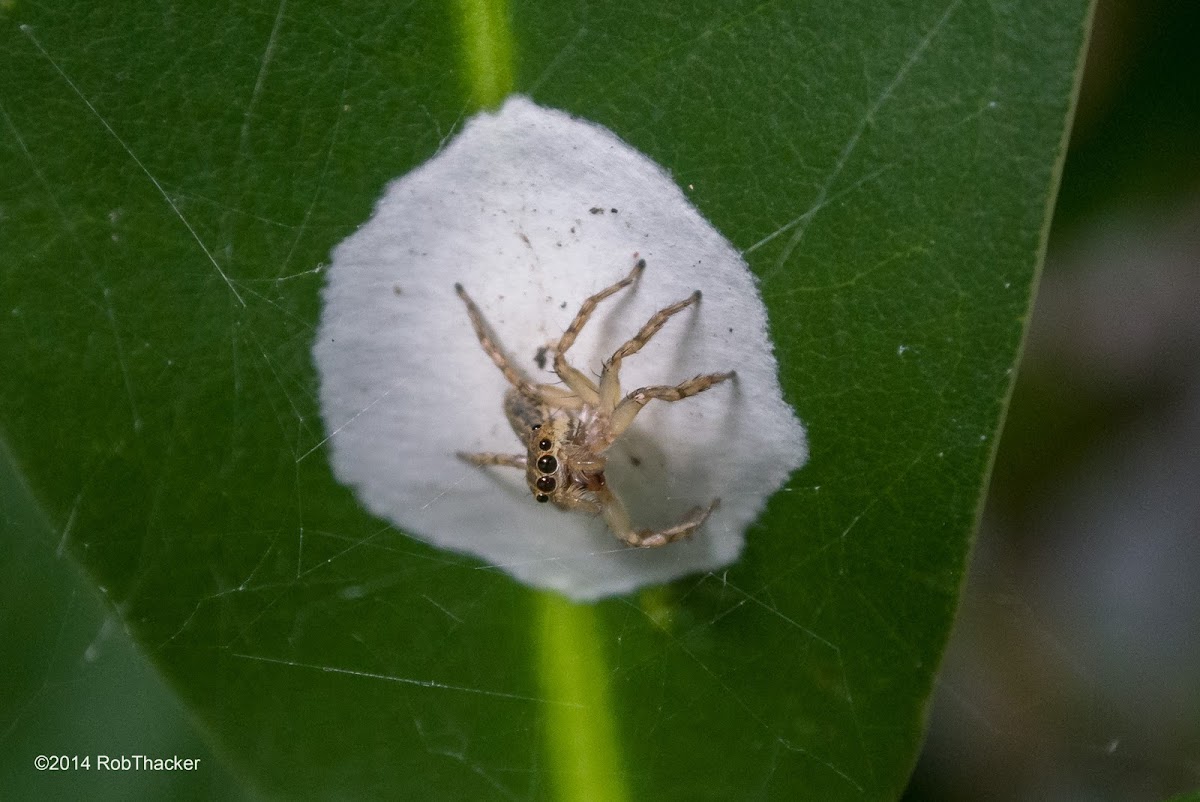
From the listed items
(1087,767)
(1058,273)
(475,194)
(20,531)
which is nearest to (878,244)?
(475,194)

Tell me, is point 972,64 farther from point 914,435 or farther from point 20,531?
point 20,531

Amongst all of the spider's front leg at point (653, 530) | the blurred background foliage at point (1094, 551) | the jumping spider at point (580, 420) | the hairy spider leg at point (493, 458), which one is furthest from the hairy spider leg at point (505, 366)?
the blurred background foliage at point (1094, 551)

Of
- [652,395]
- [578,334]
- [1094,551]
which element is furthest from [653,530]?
[1094,551]

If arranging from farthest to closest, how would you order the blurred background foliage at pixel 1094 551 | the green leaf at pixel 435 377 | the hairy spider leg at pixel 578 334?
the blurred background foliage at pixel 1094 551 → the hairy spider leg at pixel 578 334 → the green leaf at pixel 435 377

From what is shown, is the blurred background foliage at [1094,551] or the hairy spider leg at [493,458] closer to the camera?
the hairy spider leg at [493,458]

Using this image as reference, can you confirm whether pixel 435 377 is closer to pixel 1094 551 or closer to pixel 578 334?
pixel 578 334

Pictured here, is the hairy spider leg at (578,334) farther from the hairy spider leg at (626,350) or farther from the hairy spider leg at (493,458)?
the hairy spider leg at (493,458)

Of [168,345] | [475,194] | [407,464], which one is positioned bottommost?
[407,464]
